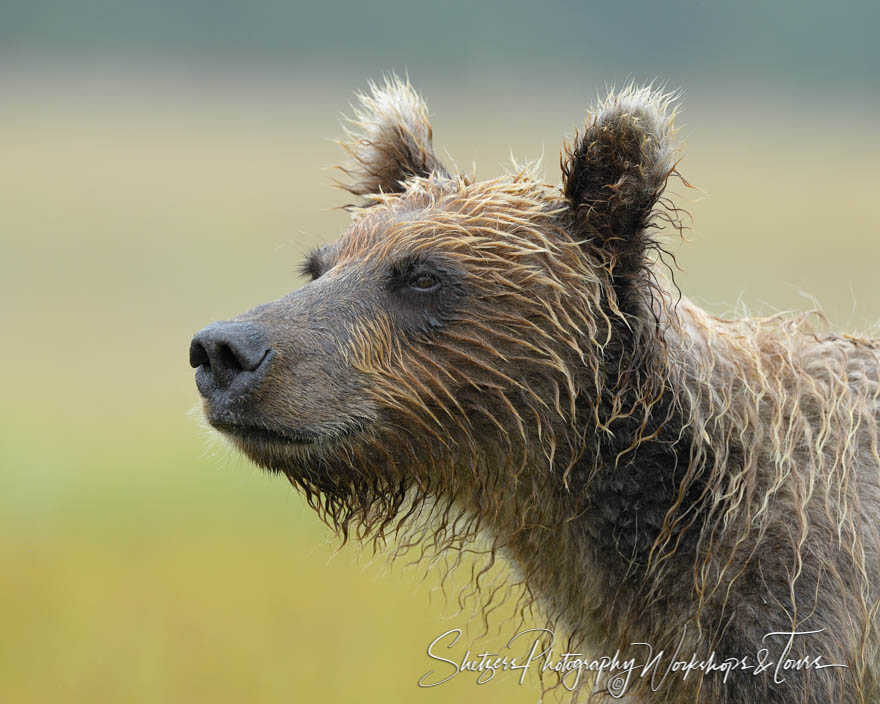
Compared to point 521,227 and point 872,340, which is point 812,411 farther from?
point 521,227

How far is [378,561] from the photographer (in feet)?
19.2

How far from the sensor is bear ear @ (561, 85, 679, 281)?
4.52m

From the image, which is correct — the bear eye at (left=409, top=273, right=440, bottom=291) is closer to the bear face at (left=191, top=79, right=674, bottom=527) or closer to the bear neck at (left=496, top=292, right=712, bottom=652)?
the bear face at (left=191, top=79, right=674, bottom=527)

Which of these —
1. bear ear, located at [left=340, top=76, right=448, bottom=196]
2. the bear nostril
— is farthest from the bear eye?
bear ear, located at [left=340, top=76, right=448, bottom=196]

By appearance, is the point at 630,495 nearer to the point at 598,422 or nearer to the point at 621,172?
the point at 598,422

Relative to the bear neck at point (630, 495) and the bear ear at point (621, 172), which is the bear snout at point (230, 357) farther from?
the bear ear at point (621, 172)

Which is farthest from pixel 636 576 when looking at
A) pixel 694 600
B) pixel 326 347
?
pixel 326 347

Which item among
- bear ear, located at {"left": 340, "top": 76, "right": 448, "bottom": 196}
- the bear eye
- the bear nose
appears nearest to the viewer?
the bear nose

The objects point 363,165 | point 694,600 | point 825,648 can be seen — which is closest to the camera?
point 825,648

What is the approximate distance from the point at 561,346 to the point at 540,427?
1.27 feet

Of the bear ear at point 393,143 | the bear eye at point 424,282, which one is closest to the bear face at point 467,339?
the bear eye at point 424,282

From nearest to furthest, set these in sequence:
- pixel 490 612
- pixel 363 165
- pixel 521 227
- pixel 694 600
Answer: pixel 694 600
pixel 521 227
pixel 490 612
pixel 363 165

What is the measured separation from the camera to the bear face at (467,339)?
447cm

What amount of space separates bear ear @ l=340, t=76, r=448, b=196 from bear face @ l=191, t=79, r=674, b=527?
41.7 inches
